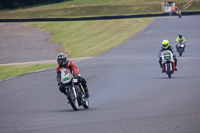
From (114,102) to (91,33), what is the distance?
37220mm

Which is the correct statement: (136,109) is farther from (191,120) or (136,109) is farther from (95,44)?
(95,44)

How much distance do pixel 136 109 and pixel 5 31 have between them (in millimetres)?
46632

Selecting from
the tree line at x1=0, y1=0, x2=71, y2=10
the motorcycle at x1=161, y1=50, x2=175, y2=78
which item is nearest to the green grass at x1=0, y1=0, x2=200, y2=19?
the tree line at x1=0, y1=0, x2=71, y2=10

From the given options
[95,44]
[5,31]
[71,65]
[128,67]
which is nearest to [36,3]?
[5,31]

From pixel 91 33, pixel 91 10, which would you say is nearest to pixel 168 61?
pixel 91 33

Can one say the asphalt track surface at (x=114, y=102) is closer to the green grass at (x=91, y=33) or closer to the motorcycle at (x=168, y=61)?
the motorcycle at (x=168, y=61)

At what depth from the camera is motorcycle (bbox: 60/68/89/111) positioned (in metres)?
10.9

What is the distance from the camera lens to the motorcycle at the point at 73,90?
1095 cm

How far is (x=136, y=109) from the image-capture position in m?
10.5

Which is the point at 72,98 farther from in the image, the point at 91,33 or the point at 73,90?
the point at 91,33

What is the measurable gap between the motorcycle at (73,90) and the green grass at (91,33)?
22.6m

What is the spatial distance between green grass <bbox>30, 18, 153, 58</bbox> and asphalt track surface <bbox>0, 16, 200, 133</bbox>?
12.7m

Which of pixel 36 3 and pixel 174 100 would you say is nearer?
pixel 174 100

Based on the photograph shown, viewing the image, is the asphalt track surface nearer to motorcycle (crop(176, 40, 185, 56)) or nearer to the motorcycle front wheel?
the motorcycle front wheel
